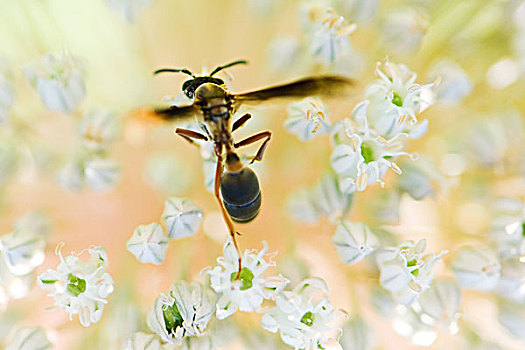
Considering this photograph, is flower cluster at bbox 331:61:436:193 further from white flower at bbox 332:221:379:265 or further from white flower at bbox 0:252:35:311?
white flower at bbox 0:252:35:311

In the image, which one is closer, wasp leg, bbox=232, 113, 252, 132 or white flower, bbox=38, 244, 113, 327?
white flower, bbox=38, 244, 113, 327

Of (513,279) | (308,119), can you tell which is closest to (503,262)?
(513,279)

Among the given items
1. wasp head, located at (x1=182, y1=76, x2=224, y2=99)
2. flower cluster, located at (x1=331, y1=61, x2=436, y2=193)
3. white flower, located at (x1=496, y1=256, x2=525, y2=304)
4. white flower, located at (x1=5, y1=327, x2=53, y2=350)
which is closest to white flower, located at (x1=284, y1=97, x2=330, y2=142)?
flower cluster, located at (x1=331, y1=61, x2=436, y2=193)

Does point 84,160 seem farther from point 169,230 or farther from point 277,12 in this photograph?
point 277,12

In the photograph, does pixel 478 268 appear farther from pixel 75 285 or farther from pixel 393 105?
pixel 75 285

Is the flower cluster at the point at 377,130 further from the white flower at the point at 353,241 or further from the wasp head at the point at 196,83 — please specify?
the wasp head at the point at 196,83

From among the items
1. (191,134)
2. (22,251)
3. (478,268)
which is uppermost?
(191,134)
